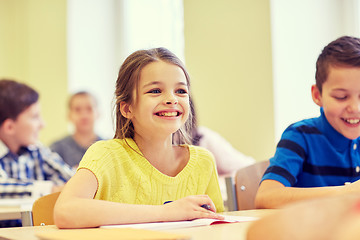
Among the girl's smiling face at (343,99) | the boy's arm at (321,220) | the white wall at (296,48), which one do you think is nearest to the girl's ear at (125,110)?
the girl's smiling face at (343,99)

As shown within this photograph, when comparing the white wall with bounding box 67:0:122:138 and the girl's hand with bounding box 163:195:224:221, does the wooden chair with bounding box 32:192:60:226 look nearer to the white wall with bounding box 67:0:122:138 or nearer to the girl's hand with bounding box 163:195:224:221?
the girl's hand with bounding box 163:195:224:221

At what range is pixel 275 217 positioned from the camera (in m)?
0.56

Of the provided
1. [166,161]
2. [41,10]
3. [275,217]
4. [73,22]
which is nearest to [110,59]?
[73,22]

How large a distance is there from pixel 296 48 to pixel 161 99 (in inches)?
80.2

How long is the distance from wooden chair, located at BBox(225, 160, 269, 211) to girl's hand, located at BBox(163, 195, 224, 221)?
61 cm

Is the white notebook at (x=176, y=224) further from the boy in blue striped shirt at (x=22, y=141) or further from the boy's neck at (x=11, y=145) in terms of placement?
the boy's neck at (x=11, y=145)

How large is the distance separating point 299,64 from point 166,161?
1.99 metres

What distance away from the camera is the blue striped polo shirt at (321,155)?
1.63m

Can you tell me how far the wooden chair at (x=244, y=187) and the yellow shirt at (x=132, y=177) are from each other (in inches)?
12.4

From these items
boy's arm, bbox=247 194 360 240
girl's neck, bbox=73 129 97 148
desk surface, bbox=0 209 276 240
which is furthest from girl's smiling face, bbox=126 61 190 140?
girl's neck, bbox=73 129 97 148

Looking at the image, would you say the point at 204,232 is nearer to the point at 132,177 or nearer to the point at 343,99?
the point at 132,177

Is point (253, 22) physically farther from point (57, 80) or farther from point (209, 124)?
point (57, 80)

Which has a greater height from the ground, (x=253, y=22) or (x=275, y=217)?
(x=253, y=22)

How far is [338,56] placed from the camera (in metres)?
1.59
